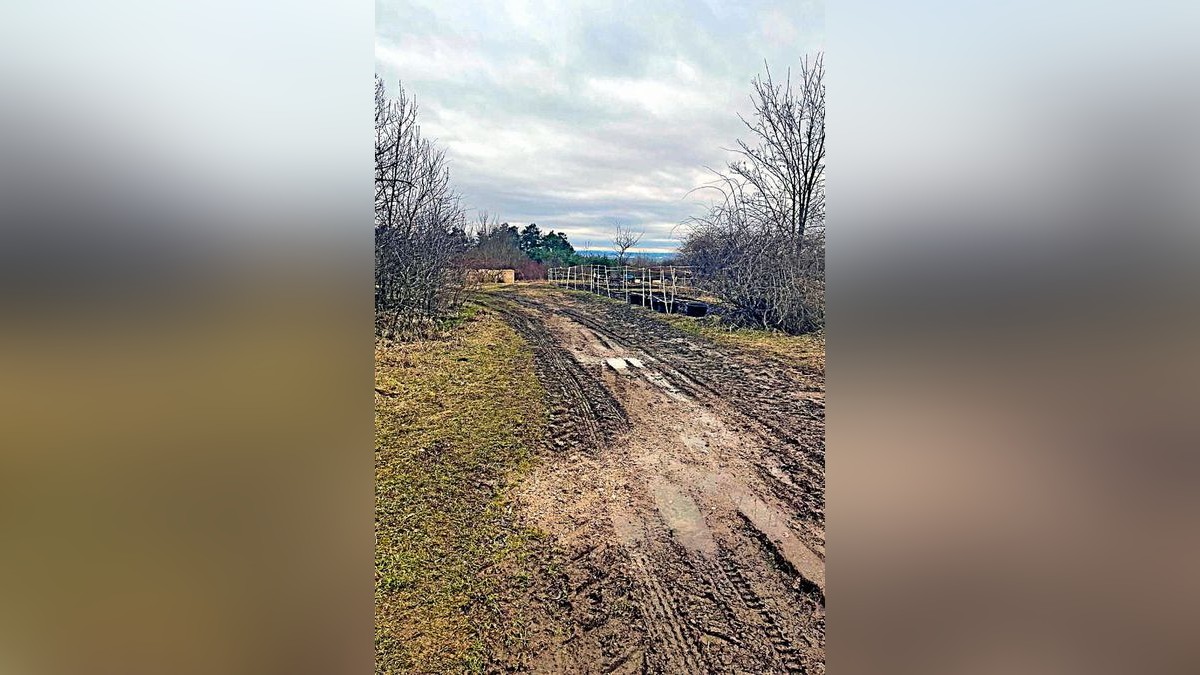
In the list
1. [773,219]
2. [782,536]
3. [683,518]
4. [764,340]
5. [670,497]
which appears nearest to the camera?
[782,536]

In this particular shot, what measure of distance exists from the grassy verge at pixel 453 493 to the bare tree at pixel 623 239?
0.93m

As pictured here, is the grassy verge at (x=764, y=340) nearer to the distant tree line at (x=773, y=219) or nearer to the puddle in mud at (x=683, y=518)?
the distant tree line at (x=773, y=219)

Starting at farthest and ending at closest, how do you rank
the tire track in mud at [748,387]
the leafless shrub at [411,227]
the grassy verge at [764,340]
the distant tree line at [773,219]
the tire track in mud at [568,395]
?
the grassy verge at [764,340] < the tire track in mud at [568,395] < the tire track in mud at [748,387] < the distant tree line at [773,219] < the leafless shrub at [411,227]

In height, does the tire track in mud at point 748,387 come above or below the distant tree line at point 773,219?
below

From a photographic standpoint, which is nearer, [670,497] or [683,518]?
[683,518]

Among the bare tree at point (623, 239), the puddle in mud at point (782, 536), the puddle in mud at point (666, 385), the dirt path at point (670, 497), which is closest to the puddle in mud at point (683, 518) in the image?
the dirt path at point (670, 497)

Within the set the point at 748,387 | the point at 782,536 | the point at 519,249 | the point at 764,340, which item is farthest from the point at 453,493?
the point at 764,340

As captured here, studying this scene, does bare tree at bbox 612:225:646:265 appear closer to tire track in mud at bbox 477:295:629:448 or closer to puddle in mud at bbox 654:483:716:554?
tire track in mud at bbox 477:295:629:448

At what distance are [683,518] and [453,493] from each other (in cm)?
114

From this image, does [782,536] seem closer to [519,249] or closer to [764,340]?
[764,340]

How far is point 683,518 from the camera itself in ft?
7.56

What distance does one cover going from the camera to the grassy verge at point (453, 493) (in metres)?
1.77
